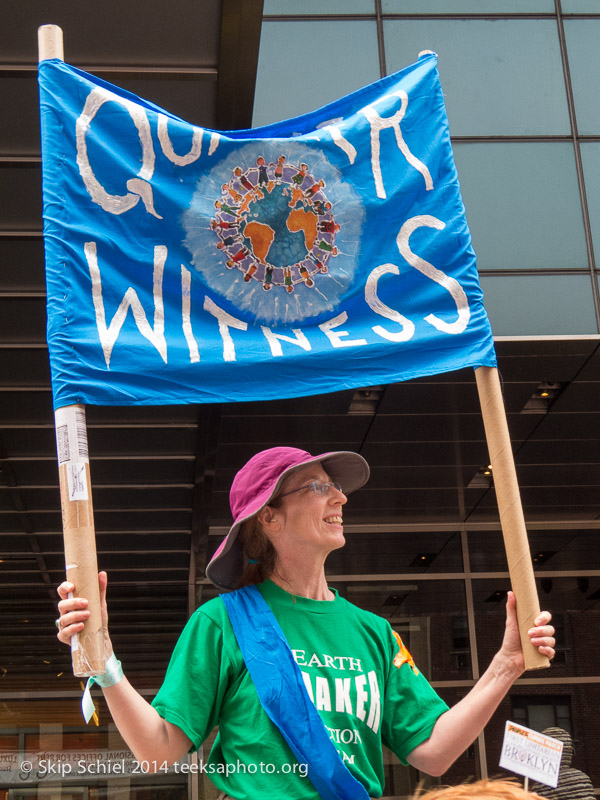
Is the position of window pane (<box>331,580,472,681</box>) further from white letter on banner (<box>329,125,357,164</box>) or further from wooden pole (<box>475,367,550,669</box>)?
wooden pole (<box>475,367,550,669</box>)

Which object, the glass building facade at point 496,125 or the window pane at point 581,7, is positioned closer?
the glass building facade at point 496,125

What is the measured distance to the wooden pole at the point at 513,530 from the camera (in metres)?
2.96

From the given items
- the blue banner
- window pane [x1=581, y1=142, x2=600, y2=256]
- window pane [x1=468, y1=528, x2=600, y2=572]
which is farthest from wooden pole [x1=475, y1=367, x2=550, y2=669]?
window pane [x1=468, y1=528, x2=600, y2=572]

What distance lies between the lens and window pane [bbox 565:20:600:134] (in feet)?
34.6

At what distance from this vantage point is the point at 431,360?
11.7ft

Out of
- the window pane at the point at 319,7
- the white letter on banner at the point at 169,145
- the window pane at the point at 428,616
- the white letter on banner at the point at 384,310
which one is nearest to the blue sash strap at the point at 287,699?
the white letter on banner at the point at 384,310

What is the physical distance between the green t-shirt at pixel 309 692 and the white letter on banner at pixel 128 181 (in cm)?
143

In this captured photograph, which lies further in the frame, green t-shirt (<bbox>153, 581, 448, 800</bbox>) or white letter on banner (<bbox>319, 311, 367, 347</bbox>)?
white letter on banner (<bbox>319, 311, 367, 347</bbox>)

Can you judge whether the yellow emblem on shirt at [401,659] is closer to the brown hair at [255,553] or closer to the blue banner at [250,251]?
the brown hair at [255,553]

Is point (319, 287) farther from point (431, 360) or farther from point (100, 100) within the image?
point (100, 100)

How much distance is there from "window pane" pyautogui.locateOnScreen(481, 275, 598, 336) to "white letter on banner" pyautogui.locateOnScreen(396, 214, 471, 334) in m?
6.11

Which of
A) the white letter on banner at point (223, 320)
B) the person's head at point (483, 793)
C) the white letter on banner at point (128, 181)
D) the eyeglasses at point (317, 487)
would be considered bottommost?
the person's head at point (483, 793)

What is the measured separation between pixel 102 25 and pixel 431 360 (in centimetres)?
359

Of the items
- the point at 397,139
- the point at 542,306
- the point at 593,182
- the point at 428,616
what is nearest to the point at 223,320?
the point at 397,139
